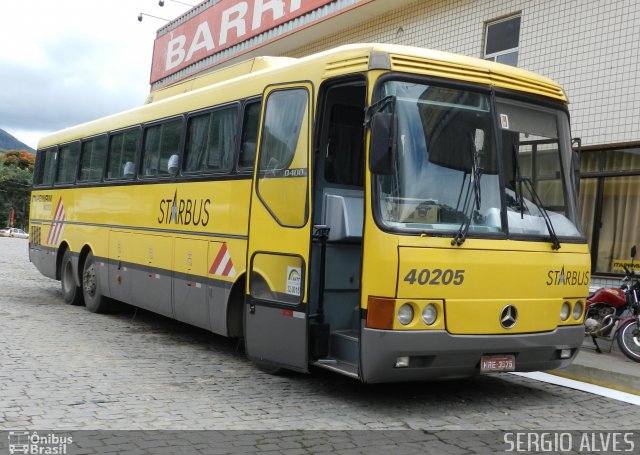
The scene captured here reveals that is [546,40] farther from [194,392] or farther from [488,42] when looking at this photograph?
[194,392]

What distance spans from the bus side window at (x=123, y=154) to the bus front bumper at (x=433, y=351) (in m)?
6.05

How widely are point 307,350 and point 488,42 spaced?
913 cm

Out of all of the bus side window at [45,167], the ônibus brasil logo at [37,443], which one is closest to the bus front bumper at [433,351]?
the ônibus brasil logo at [37,443]

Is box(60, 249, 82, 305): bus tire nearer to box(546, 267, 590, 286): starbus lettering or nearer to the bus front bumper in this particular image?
the bus front bumper

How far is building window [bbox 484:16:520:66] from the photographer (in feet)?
43.8

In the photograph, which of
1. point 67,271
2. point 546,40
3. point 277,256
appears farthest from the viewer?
point 67,271

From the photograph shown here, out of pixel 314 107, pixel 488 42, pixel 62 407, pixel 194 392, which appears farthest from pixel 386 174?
pixel 488 42

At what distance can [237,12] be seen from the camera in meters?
20.2

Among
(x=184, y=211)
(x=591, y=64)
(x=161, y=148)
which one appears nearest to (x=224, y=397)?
(x=184, y=211)

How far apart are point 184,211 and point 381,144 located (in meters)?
4.03

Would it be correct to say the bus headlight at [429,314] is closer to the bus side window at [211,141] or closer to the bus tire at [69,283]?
the bus side window at [211,141]

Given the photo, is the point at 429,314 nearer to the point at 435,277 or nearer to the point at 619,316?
the point at 435,277

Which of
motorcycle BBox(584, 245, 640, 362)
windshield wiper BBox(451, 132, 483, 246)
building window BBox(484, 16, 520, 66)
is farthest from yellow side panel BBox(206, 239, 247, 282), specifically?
building window BBox(484, 16, 520, 66)

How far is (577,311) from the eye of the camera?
698 cm
